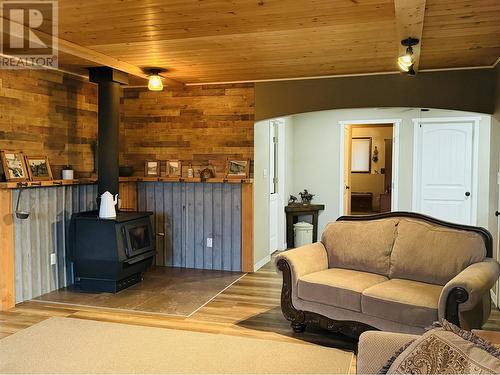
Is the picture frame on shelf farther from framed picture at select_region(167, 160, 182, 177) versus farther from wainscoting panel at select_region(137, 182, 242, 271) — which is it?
framed picture at select_region(167, 160, 182, 177)

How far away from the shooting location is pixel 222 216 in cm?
595

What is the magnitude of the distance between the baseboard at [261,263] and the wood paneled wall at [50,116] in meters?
2.40

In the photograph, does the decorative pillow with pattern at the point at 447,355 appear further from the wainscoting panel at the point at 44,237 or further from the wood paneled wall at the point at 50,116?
the wood paneled wall at the point at 50,116

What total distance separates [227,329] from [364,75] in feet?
10.6

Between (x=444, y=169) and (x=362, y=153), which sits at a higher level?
(x=362, y=153)

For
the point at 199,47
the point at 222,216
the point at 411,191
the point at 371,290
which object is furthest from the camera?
the point at 411,191

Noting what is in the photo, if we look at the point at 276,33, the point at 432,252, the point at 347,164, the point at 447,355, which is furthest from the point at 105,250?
the point at 347,164

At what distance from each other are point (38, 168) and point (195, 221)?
6.71ft

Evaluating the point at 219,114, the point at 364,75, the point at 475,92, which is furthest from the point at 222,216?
the point at 475,92

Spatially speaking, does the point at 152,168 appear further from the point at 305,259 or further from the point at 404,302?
the point at 404,302

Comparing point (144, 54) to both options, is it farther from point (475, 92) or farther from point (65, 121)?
point (475, 92)

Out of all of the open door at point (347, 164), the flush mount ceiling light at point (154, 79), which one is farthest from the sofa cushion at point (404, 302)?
the open door at point (347, 164)

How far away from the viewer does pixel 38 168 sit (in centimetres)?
482

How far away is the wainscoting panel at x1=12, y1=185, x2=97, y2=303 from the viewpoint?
450 cm
